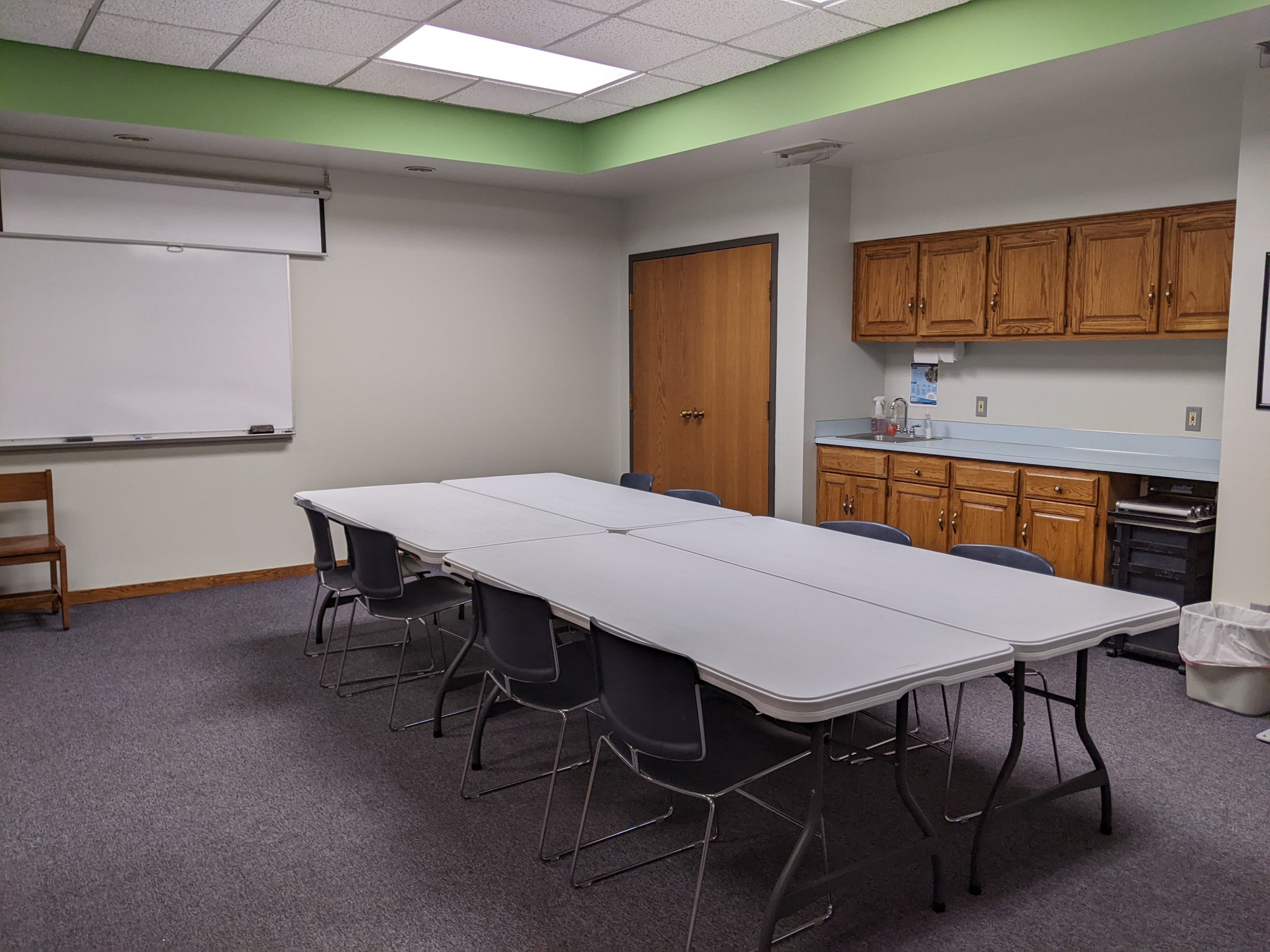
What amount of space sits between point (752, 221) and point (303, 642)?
3.79m

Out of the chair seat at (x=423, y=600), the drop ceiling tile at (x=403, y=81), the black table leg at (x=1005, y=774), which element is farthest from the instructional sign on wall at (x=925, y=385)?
the black table leg at (x=1005, y=774)

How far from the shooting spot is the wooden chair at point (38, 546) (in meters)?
4.92

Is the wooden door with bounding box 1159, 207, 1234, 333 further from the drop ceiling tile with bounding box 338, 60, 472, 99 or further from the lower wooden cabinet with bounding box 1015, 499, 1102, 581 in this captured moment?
the drop ceiling tile with bounding box 338, 60, 472, 99

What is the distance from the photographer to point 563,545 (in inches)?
142

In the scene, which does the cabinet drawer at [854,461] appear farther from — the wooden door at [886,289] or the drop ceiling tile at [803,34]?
the drop ceiling tile at [803,34]

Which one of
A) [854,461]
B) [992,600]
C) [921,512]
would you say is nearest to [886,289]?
[854,461]

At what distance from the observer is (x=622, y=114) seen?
6035 mm

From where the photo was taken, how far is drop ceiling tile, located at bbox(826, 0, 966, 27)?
404 cm

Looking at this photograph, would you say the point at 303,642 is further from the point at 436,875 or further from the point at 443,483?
the point at 436,875

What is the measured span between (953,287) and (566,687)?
12.6 ft

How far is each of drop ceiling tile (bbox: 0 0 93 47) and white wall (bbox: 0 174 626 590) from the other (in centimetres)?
183

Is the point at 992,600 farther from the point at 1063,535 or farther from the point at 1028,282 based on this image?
the point at 1028,282

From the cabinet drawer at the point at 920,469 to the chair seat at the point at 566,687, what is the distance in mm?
2955

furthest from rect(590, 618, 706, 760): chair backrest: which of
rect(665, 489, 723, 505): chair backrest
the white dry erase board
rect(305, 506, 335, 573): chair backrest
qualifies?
the white dry erase board
